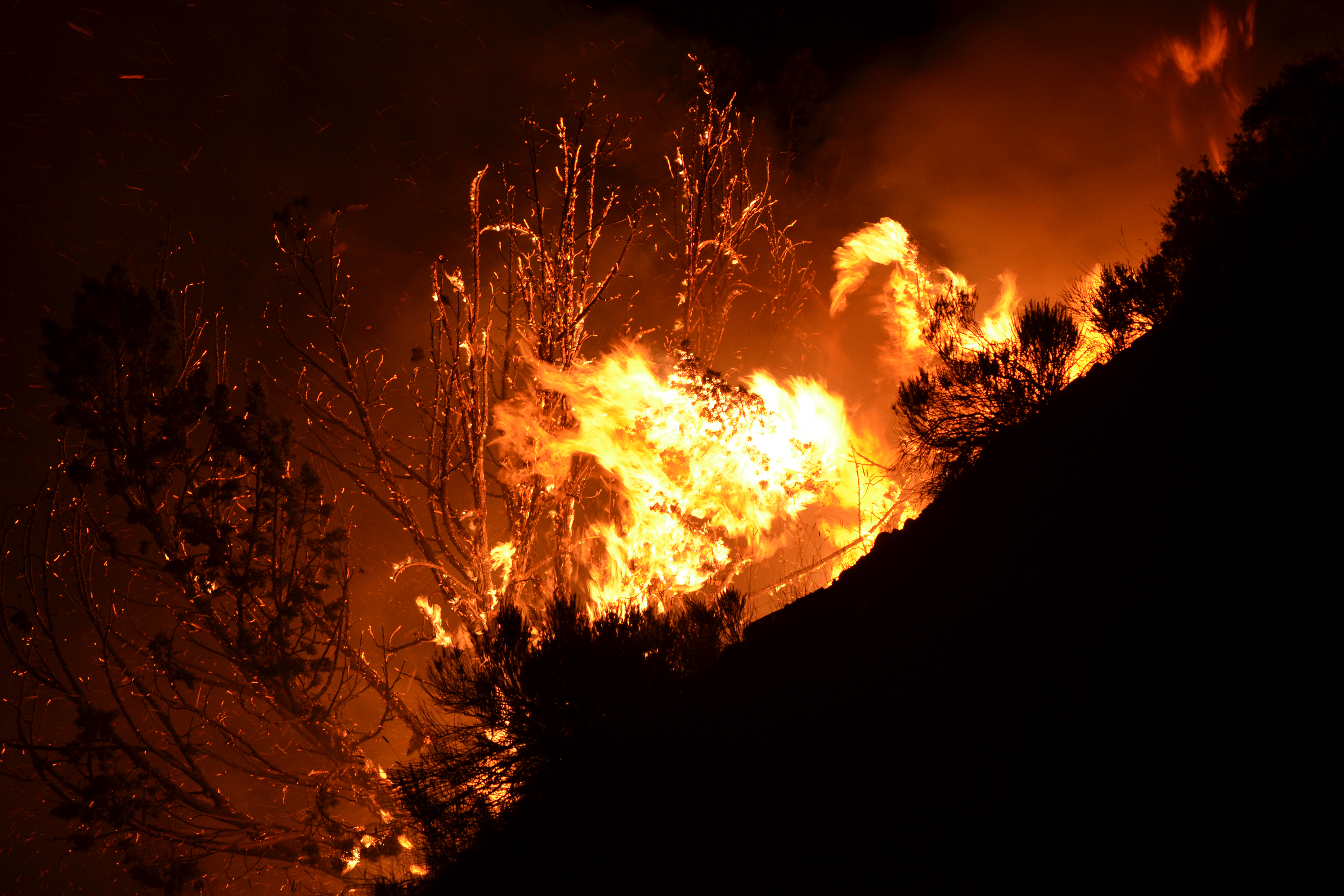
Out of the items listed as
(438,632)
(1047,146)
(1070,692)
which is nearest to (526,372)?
(438,632)

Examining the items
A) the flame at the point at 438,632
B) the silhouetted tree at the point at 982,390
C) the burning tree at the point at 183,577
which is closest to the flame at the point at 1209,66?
the silhouetted tree at the point at 982,390

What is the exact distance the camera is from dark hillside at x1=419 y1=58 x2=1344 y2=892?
213 centimetres

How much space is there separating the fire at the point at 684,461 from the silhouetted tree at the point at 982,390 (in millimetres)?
1680

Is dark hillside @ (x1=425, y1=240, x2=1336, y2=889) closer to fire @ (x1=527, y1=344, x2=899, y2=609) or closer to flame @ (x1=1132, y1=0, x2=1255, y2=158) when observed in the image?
fire @ (x1=527, y1=344, x2=899, y2=609)

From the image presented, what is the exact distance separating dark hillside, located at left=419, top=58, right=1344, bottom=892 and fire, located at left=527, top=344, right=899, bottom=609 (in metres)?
3.06

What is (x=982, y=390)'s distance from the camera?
5570mm

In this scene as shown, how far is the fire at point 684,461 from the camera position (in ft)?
23.0

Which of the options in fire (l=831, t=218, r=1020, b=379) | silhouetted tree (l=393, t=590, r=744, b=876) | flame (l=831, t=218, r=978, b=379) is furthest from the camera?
flame (l=831, t=218, r=978, b=379)

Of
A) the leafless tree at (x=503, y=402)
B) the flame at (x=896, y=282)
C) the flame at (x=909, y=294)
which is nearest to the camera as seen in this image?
the flame at (x=909, y=294)

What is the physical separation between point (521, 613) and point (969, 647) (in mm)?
2422

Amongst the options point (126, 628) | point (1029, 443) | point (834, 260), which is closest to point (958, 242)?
point (834, 260)

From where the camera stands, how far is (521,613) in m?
4.04

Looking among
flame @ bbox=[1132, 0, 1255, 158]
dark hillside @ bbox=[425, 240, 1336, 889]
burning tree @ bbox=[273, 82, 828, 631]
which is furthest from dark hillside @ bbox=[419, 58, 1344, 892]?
flame @ bbox=[1132, 0, 1255, 158]

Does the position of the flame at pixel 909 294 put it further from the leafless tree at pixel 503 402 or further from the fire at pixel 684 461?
the leafless tree at pixel 503 402
